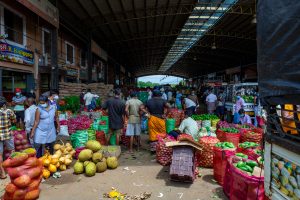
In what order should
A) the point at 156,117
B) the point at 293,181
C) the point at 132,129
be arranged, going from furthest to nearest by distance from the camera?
the point at 132,129, the point at 156,117, the point at 293,181

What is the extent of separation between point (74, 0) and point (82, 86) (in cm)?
574

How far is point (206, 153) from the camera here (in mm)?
6973

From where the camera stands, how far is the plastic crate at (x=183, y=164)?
5.79 metres

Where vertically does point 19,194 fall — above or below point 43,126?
below

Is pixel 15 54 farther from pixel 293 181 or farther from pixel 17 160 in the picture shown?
pixel 293 181

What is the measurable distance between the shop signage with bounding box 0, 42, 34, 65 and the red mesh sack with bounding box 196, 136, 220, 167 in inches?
365

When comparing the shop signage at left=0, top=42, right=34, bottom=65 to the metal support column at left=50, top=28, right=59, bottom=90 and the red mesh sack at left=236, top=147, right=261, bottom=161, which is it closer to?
the metal support column at left=50, top=28, right=59, bottom=90

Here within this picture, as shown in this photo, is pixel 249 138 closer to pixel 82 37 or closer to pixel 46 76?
pixel 46 76

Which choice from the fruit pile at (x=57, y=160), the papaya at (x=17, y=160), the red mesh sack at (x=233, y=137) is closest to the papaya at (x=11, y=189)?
the papaya at (x=17, y=160)

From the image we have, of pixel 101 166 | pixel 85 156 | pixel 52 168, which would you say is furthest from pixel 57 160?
pixel 101 166

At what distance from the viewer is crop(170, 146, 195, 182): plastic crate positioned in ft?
19.0

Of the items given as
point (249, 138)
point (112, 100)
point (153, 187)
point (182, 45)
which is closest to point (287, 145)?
point (153, 187)

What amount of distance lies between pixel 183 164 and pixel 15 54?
10.4 m

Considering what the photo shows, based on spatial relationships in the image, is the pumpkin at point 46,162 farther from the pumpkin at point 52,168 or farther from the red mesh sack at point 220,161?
the red mesh sack at point 220,161
